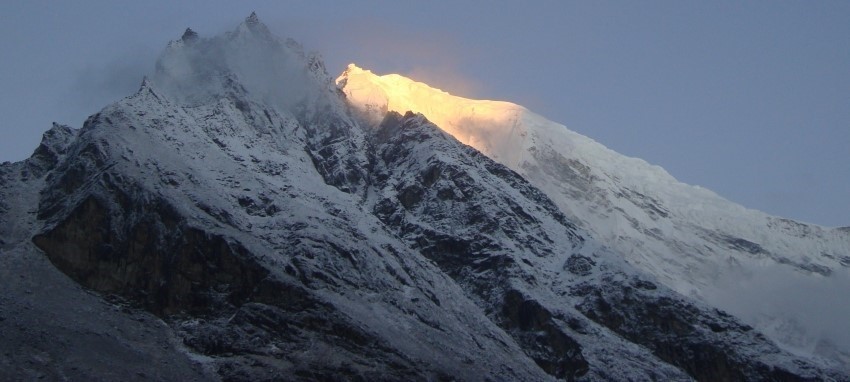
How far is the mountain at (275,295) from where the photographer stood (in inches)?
5693

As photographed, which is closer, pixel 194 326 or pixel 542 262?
pixel 194 326

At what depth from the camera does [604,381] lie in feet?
543

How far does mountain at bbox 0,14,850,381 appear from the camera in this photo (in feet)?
474

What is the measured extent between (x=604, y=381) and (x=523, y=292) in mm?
24322

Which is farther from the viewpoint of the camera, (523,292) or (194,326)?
(523,292)

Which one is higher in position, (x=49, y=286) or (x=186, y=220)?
(x=186, y=220)

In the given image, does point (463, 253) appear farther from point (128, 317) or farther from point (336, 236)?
point (128, 317)

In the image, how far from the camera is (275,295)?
158750mm

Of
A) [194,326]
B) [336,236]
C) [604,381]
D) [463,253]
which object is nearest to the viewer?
[194,326]

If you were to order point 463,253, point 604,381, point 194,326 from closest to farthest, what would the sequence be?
point 194,326, point 604,381, point 463,253

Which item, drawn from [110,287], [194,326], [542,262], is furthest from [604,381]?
[110,287]

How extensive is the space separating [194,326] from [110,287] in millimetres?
16850

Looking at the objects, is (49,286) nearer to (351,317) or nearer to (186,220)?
(186,220)

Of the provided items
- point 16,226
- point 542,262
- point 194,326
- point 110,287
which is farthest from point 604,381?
point 16,226
